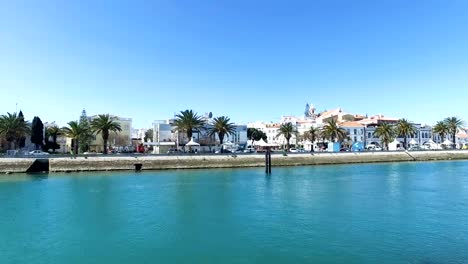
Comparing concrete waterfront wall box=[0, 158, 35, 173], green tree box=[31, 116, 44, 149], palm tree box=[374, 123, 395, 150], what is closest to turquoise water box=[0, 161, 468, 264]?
concrete waterfront wall box=[0, 158, 35, 173]

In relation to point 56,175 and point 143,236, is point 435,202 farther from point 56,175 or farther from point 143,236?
point 56,175

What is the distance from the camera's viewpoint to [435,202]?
3016 cm

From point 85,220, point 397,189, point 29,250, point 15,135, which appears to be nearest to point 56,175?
point 15,135

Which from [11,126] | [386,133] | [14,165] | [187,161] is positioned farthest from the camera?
[386,133]

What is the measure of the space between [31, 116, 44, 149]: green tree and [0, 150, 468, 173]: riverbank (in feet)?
117

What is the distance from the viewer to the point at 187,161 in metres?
62.9

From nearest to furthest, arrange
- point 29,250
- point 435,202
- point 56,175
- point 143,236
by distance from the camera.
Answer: point 29,250 < point 143,236 < point 435,202 < point 56,175

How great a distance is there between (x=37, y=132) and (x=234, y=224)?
79400 mm

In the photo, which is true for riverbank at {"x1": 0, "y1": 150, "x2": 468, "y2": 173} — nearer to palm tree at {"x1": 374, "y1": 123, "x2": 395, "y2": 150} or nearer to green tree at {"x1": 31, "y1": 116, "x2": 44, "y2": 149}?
palm tree at {"x1": 374, "y1": 123, "x2": 395, "y2": 150}

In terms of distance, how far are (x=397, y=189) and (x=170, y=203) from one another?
2254 cm

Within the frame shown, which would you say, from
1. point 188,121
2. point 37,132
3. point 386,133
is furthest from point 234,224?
point 386,133

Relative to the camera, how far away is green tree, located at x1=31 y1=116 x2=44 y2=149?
286ft

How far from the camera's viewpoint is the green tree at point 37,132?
87238 millimetres

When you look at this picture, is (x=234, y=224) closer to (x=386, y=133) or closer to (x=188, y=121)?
(x=188, y=121)
